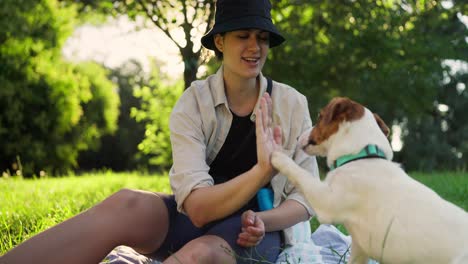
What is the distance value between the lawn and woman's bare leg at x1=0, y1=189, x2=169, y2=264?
3.40 feet

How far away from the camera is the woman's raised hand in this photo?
3.00 meters

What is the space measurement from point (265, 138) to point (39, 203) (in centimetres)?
349

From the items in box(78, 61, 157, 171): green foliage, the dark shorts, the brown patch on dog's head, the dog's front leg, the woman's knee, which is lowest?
box(78, 61, 157, 171): green foliage

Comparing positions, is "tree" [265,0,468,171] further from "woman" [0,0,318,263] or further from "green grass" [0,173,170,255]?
"woman" [0,0,318,263]

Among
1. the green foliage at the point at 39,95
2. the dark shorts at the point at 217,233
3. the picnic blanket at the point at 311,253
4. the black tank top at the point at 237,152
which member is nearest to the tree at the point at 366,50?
the picnic blanket at the point at 311,253

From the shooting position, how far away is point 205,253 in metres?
3.01

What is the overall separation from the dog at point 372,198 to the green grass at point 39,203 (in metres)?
2.22

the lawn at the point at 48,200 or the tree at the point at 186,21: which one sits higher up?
the tree at the point at 186,21

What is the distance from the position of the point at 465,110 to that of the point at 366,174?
20.7 metres

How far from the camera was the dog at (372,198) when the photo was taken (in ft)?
8.06

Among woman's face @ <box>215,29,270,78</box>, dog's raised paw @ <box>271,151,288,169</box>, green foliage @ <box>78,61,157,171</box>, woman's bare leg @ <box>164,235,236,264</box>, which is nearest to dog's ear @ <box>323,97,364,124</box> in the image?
dog's raised paw @ <box>271,151,288,169</box>

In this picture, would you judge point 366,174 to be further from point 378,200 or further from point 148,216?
point 148,216

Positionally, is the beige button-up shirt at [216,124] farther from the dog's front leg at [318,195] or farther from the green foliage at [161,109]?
the green foliage at [161,109]

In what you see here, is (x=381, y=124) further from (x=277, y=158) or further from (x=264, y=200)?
(x=264, y=200)
